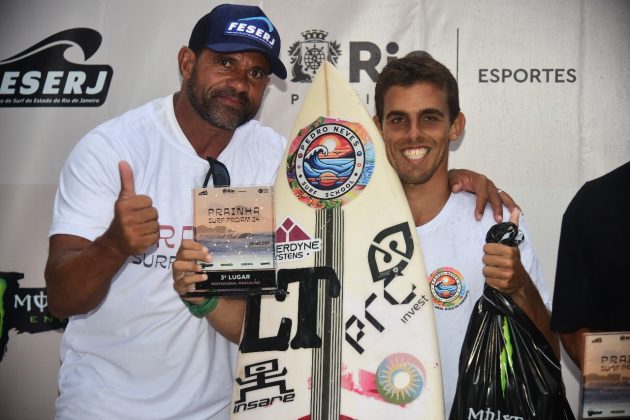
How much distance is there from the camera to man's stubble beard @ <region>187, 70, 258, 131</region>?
7.48ft

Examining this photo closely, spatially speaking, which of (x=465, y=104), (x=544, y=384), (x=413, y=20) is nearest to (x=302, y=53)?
(x=413, y=20)

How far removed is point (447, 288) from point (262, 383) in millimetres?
632

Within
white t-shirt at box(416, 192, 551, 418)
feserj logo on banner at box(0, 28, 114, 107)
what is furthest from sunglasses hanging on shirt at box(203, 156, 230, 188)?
feserj logo on banner at box(0, 28, 114, 107)

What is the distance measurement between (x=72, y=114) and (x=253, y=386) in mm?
1413

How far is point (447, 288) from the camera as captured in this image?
2170 millimetres

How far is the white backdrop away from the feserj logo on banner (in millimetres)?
27

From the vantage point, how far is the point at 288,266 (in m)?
2.28

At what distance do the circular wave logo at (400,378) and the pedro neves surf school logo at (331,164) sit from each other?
510mm

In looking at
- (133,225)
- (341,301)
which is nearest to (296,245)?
(341,301)

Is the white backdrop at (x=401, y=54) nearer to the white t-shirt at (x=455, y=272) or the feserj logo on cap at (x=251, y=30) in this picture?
the feserj logo on cap at (x=251, y=30)

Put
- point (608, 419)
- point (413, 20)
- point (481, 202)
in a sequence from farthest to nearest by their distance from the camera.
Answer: point (413, 20)
point (481, 202)
point (608, 419)

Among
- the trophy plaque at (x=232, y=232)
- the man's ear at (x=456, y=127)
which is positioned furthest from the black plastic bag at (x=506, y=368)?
the trophy plaque at (x=232, y=232)

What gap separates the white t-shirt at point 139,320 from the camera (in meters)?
2.18

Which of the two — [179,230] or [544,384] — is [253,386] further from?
[544,384]
